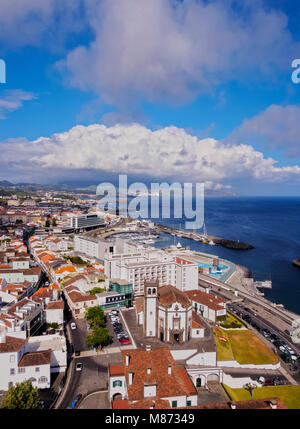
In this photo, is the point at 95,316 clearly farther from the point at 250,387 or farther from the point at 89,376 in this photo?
the point at 250,387

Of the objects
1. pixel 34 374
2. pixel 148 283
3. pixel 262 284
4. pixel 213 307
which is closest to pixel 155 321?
pixel 148 283

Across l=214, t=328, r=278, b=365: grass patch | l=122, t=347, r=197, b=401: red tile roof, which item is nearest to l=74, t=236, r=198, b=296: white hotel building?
l=214, t=328, r=278, b=365: grass patch

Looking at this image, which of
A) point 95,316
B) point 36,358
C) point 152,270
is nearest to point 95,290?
point 152,270

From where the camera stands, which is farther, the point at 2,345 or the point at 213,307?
the point at 213,307

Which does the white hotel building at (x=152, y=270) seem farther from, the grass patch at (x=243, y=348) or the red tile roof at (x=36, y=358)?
the red tile roof at (x=36, y=358)

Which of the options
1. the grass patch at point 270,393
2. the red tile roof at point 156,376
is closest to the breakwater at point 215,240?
the grass patch at point 270,393

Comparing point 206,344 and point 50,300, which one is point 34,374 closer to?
point 50,300

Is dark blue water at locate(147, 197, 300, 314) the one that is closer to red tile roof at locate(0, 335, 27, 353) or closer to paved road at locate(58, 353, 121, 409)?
paved road at locate(58, 353, 121, 409)
